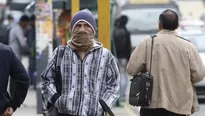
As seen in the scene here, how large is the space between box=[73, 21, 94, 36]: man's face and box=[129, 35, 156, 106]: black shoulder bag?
1265mm

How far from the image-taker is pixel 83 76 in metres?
6.00

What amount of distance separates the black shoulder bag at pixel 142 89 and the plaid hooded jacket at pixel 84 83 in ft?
3.50

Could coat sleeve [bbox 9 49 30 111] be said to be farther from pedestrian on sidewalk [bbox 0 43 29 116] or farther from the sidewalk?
the sidewalk

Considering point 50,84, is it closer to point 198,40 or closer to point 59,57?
point 59,57

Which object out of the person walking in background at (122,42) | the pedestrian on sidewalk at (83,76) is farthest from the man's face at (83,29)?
the person walking in background at (122,42)

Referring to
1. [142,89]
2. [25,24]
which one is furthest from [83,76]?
[25,24]

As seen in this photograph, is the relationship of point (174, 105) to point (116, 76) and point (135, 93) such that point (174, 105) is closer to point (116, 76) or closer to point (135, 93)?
point (135, 93)

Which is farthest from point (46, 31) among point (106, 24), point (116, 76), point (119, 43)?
point (116, 76)

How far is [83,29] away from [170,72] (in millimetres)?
1479

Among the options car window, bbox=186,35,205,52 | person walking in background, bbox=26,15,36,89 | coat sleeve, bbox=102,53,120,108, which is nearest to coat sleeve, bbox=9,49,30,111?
coat sleeve, bbox=102,53,120,108

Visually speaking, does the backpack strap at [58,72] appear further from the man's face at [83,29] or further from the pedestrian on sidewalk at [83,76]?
the man's face at [83,29]

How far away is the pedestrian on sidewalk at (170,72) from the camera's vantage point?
7.22 m

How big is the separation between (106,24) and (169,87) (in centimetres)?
219

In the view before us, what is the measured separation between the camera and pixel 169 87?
7215mm
